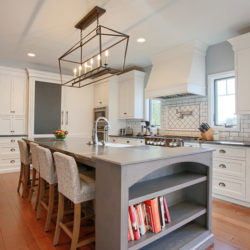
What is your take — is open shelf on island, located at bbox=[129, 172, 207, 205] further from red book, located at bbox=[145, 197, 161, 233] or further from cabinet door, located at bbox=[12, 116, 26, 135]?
cabinet door, located at bbox=[12, 116, 26, 135]

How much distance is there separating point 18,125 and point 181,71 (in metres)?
4.07

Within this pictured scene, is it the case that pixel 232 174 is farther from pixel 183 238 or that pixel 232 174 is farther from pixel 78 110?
pixel 78 110

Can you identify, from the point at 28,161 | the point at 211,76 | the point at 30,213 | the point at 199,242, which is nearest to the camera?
the point at 199,242

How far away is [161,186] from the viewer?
5.21 feet

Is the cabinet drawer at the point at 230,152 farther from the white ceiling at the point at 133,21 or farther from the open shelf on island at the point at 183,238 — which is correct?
the white ceiling at the point at 133,21

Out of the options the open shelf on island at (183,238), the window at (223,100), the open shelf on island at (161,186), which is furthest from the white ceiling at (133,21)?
the open shelf on island at (183,238)

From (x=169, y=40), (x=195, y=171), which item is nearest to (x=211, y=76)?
(x=169, y=40)

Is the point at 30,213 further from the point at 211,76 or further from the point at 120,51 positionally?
the point at 211,76

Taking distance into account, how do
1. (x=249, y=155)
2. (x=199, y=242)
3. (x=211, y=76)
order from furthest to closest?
(x=211, y=76)
(x=249, y=155)
(x=199, y=242)

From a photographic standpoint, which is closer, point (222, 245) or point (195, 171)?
point (222, 245)

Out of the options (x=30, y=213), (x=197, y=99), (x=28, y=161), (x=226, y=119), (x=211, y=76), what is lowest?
(x=30, y=213)

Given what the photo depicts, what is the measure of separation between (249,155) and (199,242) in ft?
5.16

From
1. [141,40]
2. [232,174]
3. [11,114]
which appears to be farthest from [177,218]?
[11,114]

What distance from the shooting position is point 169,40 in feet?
11.9
